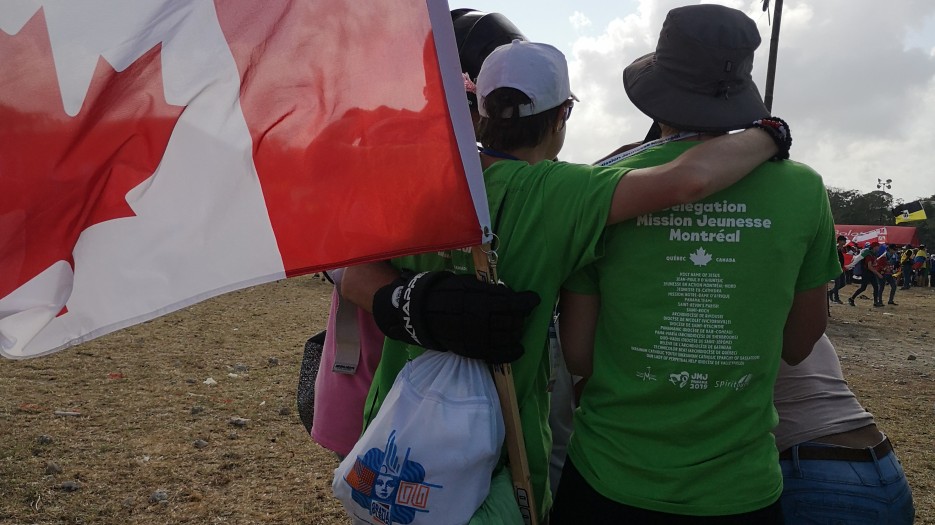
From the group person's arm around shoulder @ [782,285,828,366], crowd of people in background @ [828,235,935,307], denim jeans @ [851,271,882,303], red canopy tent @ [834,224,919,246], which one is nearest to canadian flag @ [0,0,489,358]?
person's arm around shoulder @ [782,285,828,366]

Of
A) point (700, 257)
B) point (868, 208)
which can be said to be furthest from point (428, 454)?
point (868, 208)

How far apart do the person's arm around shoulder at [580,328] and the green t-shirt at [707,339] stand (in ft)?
0.35

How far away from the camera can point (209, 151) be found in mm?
1720

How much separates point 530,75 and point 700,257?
0.65 metres

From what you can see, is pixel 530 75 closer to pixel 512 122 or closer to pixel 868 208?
pixel 512 122

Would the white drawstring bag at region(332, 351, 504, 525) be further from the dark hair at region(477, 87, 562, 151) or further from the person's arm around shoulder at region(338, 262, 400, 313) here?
the dark hair at region(477, 87, 562, 151)

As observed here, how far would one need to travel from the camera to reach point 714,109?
1.71 m

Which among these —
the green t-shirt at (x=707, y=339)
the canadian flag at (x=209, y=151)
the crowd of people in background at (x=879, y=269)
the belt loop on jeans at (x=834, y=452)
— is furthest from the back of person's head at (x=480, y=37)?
the crowd of people in background at (x=879, y=269)

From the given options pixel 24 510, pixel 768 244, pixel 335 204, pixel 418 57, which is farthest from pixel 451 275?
pixel 24 510

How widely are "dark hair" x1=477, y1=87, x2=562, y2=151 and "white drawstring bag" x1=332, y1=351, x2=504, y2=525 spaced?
0.63 meters

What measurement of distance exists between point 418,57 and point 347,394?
105cm

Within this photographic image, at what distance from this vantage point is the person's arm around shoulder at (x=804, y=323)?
5.83 feet

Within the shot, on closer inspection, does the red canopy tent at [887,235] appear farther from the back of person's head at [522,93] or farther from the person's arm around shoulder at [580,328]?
the person's arm around shoulder at [580,328]

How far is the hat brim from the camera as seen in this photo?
170 centimetres
